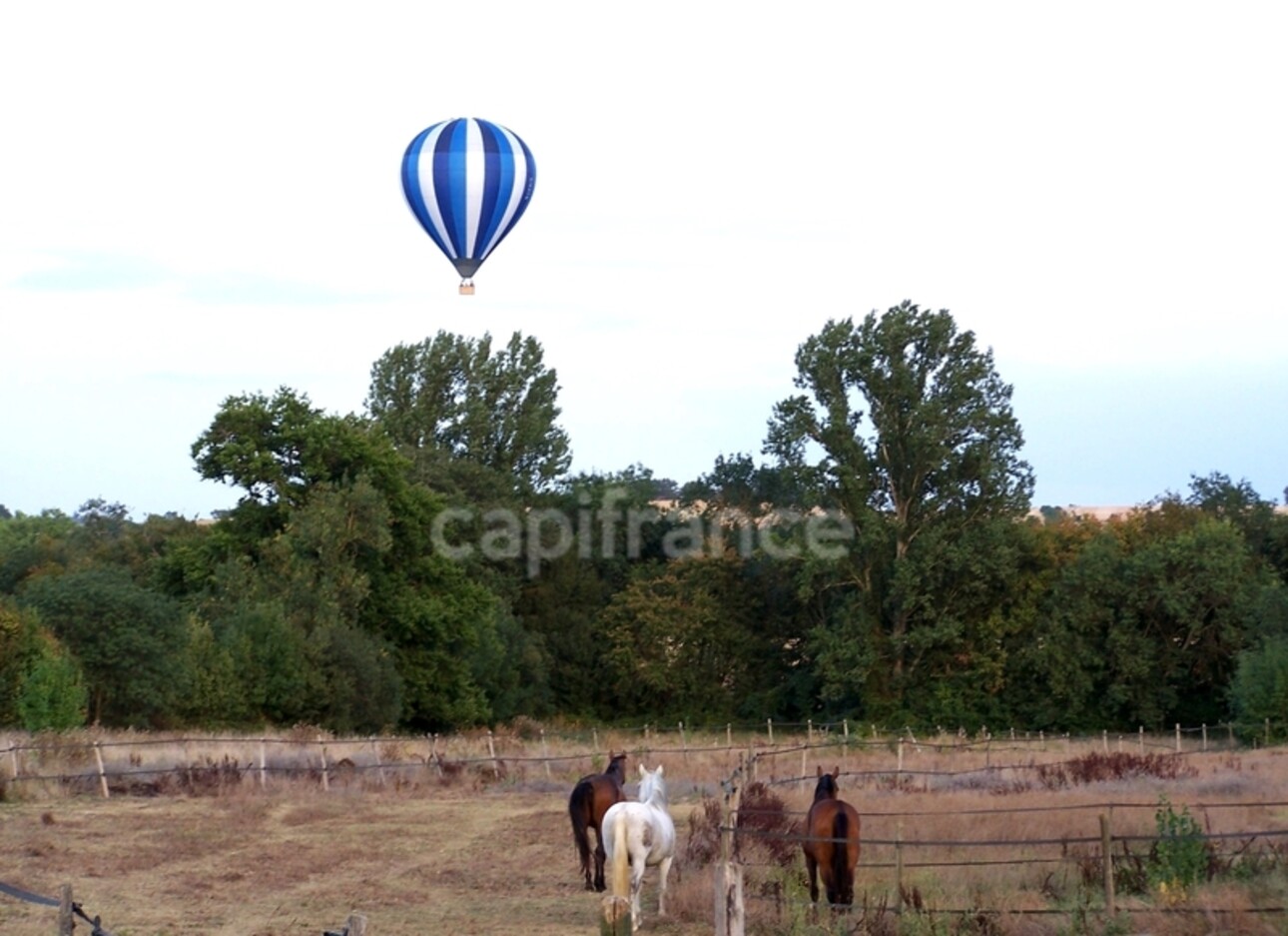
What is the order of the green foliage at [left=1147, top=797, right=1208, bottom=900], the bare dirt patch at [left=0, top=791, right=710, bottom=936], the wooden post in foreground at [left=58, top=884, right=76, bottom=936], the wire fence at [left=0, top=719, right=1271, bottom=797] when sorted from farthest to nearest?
the wire fence at [left=0, top=719, right=1271, bottom=797] < the bare dirt patch at [left=0, top=791, right=710, bottom=936] < the green foliage at [left=1147, top=797, right=1208, bottom=900] < the wooden post in foreground at [left=58, top=884, right=76, bottom=936]

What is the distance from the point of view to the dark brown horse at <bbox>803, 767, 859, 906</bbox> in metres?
13.7

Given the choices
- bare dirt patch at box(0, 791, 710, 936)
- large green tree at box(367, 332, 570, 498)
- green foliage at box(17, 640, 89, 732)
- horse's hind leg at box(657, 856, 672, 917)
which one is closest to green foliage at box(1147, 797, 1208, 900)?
bare dirt patch at box(0, 791, 710, 936)

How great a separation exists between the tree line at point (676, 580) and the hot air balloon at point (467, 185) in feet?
36.8

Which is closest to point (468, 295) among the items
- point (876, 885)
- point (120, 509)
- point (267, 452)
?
point (267, 452)

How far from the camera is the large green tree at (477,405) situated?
215 ft

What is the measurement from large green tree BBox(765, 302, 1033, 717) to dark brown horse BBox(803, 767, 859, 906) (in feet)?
126

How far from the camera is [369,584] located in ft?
162

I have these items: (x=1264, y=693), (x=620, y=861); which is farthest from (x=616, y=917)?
(x=1264, y=693)

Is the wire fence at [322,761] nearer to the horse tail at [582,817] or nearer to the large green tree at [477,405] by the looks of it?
the horse tail at [582,817]

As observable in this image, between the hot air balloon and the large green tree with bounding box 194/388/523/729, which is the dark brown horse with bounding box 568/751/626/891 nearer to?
the hot air balloon

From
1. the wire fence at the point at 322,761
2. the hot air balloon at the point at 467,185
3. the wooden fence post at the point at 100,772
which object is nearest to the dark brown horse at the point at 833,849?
the wire fence at the point at 322,761

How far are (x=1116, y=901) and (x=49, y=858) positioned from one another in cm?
1110

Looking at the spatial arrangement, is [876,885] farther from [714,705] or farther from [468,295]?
[714,705]

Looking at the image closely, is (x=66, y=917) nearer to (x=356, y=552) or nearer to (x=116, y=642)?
(x=116, y=642)
